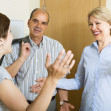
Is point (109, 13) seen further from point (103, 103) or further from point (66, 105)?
point (66, 105)

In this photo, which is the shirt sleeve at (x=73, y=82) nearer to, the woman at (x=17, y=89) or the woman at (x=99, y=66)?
the woman at (x=99, y=66)

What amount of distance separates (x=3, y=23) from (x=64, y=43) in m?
1.32

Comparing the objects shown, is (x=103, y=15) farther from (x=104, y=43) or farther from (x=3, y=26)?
(x=3, y=26)

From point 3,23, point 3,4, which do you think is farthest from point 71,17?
point 3,23

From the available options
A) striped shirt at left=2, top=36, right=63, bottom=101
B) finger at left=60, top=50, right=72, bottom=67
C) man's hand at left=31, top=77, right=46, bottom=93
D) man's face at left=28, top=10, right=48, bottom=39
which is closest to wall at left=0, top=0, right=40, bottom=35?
man's face at left=28, top=10, right=48, bottom=39

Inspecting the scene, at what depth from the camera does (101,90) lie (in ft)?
4.06

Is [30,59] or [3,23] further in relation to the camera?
[30,59]

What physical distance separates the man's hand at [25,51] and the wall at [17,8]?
2.08 feet

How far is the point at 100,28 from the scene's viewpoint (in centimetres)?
130

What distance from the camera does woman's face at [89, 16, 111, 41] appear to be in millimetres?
1304

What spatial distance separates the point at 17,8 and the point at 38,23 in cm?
63

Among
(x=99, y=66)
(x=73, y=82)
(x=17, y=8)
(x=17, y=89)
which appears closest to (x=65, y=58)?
(x=17, y=89)

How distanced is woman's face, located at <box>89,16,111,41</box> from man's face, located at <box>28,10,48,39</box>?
1.61 ft

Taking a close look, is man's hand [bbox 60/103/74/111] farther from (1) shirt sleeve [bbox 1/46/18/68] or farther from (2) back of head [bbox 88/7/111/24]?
(2) back of head [bbox 88/7/111/24]
